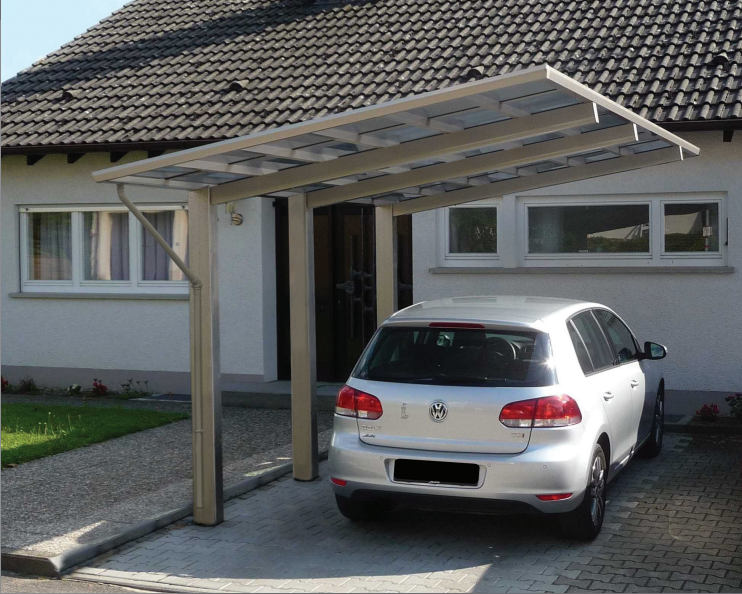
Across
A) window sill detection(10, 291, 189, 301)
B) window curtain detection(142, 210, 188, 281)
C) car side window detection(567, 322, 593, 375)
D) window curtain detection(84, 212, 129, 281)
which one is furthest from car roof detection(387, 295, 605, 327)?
window curtain detection(84, 212, 129, 281)

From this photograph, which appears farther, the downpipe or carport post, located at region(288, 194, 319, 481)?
carport post, located at region(288, 194, 319, 481)

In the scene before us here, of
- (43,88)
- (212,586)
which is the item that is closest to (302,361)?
(212,586)

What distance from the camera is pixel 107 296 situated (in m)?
13.7

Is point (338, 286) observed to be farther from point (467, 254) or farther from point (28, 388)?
point (28, 388)

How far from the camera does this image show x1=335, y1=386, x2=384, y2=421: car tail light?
623 cm

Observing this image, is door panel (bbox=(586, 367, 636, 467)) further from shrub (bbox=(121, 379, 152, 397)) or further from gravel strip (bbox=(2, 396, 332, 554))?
shrub (bbox=(121, 379, 152, 397))

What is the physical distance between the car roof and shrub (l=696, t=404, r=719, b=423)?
378cm

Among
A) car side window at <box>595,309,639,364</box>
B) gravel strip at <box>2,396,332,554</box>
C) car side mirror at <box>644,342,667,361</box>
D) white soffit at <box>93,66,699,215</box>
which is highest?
white soffit at <box>93,66,699,215</box>

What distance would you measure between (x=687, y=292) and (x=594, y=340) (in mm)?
4336

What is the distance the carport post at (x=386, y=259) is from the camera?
9320mm

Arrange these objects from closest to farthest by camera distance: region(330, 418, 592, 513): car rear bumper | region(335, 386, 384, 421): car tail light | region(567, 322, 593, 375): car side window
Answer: region(330, 418, 592, 513): car rear bumper, region(335, 386, 384, 421): car tail light, region(567, 322, 593, 375): car side window

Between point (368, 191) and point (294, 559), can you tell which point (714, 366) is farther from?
point (294, 559)

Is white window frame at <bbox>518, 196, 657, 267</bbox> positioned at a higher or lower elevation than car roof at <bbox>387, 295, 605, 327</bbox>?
higher

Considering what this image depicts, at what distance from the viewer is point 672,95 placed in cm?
1097
